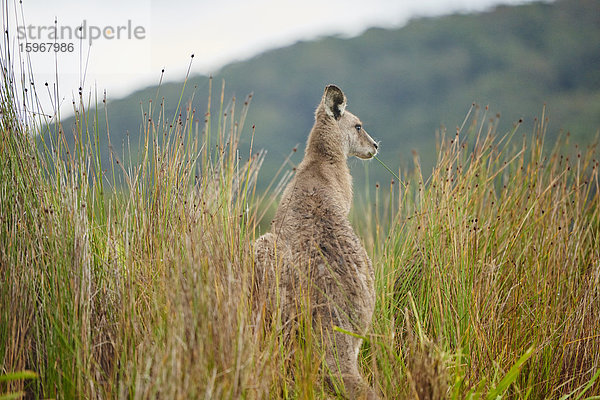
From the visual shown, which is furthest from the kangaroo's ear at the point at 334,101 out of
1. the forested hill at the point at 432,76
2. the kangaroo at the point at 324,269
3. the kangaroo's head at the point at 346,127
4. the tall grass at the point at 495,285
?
the forested hill at the point at 432,76

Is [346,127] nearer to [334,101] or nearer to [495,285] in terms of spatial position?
[334,101]

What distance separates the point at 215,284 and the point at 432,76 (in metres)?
99.1

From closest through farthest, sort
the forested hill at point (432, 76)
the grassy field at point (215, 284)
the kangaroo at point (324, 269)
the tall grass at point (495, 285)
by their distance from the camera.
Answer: the grassy field at point (215, 284), the kangaroo at point (324, 269), the tall grass at point (495, 285), the forested hill at point (432, 76)

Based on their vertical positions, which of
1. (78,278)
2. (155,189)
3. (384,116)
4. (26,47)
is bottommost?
(384,116)

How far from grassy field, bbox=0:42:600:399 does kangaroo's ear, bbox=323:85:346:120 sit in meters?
1.27

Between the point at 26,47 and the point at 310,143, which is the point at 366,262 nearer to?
the point at 310,143

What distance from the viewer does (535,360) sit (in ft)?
12.8

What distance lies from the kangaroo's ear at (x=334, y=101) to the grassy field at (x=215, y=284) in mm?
1265

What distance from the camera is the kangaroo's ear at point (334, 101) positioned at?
562cm

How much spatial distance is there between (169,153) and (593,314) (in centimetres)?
359

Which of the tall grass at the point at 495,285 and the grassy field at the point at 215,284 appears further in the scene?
the tall grass at the point at 495,285

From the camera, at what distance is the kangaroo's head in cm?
567

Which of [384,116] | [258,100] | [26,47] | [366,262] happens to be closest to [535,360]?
[366,262]

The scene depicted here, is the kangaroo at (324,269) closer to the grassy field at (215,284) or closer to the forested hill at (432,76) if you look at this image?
the grassy field at (215,284)
